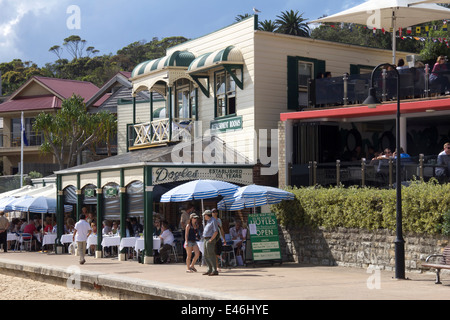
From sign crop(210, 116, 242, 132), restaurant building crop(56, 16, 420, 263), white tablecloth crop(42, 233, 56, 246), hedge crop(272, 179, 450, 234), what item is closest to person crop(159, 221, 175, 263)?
restaurant building crop(56, 16, 420, 263)

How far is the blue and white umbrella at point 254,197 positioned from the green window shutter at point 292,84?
211 inches

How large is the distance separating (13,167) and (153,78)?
3093cm

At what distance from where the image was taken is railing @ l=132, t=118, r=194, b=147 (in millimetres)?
26344

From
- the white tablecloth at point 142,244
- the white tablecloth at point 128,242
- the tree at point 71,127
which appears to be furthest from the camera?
the tree at point 71,127

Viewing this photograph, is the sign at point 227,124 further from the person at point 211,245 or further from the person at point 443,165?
the person at point 443,165

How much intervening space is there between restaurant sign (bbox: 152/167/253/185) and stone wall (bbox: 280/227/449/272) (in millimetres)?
2777

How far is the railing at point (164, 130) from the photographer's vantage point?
26.3 meters

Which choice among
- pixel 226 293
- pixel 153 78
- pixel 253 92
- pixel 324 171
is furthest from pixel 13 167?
pixel 226 293

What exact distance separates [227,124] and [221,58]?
2.51 metres

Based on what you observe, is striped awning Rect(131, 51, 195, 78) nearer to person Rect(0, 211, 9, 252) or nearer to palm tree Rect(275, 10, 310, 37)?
person Rect(0, 211, 9, 252)

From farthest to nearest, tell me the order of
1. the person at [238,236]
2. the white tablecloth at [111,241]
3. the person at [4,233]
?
1. the person at [4,233]
2. the white tablecloth at [111,241]
3. the person at [238,236]

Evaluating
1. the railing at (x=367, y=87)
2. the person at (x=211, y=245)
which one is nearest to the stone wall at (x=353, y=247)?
the person at (x=211, y=245)

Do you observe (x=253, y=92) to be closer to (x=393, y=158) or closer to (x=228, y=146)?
(x=228, y=146)

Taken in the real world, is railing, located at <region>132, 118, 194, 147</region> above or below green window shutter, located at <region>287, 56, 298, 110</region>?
below
